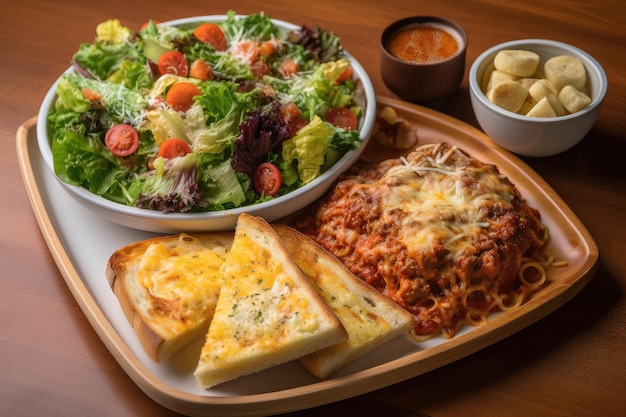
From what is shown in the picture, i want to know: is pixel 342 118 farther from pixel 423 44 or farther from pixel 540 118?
pixel 540 118

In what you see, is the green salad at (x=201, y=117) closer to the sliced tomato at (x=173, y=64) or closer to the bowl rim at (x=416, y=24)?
the sliced tomato at (x=173, y=64)

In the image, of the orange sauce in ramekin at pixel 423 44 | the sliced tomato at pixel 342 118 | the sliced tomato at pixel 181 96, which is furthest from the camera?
the orange sauce in ramekin at pixel 423 44

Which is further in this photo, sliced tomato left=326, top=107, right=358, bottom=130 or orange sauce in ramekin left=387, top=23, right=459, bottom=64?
orange sauce in ramekin left=387, top=23, right=459, bottom=64

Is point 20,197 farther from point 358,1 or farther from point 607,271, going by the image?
point 607,271

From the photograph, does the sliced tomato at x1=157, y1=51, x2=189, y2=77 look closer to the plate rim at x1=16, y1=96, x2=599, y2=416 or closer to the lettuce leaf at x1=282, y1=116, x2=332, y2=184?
the lettuce leaf at x1=282, y1=116, x2=332, y2=184

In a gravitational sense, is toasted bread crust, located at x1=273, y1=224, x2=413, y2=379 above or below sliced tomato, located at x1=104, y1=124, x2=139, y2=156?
below

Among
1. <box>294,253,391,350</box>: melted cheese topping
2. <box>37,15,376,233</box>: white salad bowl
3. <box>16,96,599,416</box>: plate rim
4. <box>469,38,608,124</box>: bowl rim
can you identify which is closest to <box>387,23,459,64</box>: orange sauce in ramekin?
<box>469,38,608,124</box>: bowl rim

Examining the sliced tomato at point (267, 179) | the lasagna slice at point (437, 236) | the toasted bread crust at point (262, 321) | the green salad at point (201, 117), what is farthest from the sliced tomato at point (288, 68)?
the toasted bread crust at point (262, 321)

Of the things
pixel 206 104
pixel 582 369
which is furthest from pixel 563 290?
pixel 206 104
